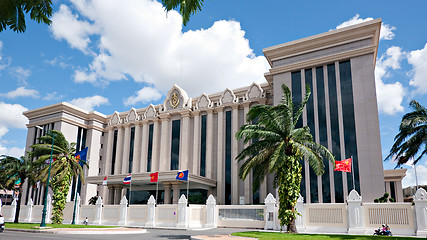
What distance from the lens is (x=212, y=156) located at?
47.3 metres

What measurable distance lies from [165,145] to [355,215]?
32.7m

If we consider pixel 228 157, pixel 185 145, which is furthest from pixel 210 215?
pixel 185 145

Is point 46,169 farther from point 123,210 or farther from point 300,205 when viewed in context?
point 300,205

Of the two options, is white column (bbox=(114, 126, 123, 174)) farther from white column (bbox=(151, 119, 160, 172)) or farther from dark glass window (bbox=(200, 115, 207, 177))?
dark glass window (bbox=(200, 115, 207, 177))

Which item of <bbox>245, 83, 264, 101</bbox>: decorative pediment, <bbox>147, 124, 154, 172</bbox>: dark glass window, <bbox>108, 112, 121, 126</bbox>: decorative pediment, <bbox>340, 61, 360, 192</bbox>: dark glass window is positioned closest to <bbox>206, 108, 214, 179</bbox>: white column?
<bbox>245, 83, 264, 101</bbox>: decorative pediment

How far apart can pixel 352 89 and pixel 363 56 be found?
12.8ft

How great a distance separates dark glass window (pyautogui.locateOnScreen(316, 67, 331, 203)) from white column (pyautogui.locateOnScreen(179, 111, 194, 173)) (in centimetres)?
1949

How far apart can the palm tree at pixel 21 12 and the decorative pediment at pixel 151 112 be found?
46.5m

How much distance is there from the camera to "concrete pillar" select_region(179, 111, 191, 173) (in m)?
48.5

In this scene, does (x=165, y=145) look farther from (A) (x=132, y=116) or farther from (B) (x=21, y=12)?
(B) (x=21, y=12)

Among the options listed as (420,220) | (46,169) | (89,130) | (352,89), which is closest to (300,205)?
(420,220)

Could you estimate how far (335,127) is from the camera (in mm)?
37125

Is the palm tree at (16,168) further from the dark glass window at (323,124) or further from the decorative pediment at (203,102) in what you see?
the dark glass window at (323,124)

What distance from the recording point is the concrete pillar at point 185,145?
159 ft
